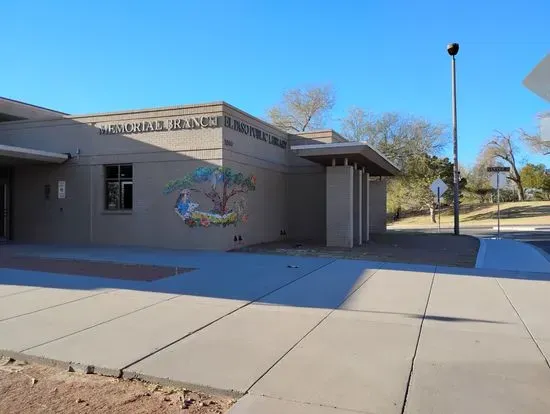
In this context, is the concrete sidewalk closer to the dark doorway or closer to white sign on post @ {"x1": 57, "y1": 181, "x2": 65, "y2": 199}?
white sign on post @ {"x1": 57, "y1": 181, "x2": 65, "y2": 199}

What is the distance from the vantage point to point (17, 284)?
366 inches

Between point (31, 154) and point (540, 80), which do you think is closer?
point (540, 80)

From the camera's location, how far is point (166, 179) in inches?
647

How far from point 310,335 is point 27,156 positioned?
558 inches

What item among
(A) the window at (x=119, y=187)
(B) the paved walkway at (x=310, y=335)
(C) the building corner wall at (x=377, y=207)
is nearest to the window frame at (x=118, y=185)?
(A) the window at (x=119, y=187)

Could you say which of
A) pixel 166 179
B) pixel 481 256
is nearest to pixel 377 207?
pixel 481 256

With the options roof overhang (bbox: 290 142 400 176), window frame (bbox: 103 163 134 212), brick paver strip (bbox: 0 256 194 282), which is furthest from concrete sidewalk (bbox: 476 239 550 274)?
window frame (bbox: 103 163 134 212)

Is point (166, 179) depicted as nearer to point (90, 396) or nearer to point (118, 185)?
point (118, 185)

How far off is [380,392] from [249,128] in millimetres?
14288

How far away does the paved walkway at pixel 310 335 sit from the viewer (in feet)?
13.9

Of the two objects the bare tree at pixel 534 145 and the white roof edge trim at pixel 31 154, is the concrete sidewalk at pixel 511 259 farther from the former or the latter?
the bare tree at pixel 534 145

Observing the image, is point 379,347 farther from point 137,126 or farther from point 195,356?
point 137,126

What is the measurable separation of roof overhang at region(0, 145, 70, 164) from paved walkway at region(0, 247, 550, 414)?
7048 mm

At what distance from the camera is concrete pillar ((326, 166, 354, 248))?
17.2 m
